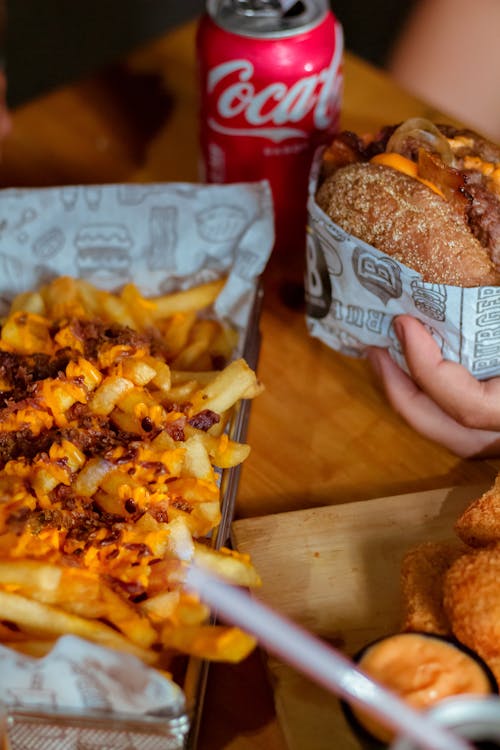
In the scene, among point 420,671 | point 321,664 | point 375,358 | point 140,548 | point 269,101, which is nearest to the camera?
point 321,664

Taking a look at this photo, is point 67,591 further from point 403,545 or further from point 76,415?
point 403,545

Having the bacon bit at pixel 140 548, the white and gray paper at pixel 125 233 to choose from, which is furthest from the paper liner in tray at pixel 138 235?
the bacon bit at pixel 140 548

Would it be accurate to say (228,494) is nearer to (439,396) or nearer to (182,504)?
(182,504)

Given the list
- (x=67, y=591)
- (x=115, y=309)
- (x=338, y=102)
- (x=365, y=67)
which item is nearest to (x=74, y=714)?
(x=67, y=591)

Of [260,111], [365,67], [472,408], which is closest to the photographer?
[472,408]

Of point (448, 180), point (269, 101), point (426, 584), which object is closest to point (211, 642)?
point (426, 584)

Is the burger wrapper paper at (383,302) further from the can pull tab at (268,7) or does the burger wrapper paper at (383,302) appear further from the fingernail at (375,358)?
the can pull tab at (268,7)

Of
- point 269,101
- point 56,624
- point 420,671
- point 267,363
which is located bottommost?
point 267,363
